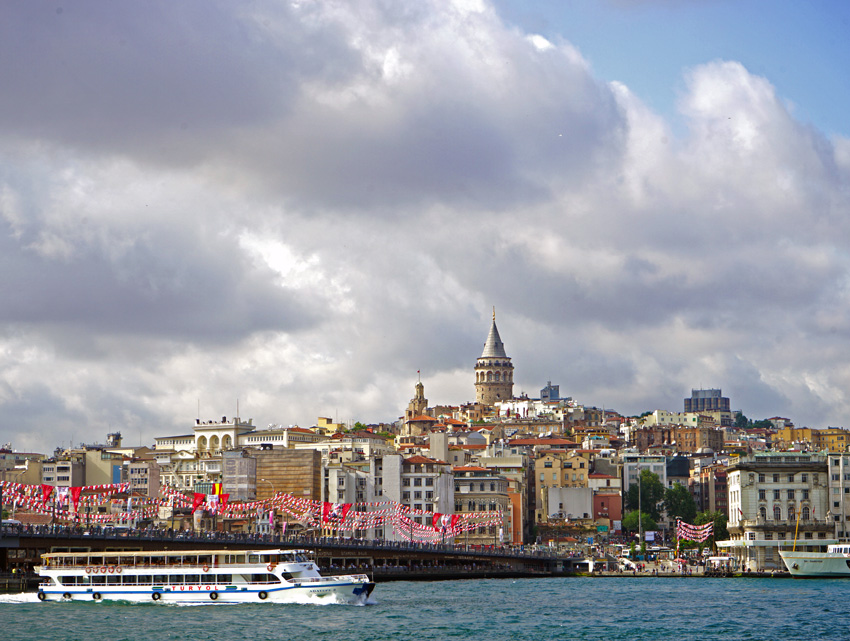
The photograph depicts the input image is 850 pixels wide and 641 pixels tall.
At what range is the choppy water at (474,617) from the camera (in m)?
64.3

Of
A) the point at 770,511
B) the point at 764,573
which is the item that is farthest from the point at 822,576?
the point at 770,511

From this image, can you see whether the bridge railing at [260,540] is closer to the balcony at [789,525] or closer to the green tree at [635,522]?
the balcony at [789,525]

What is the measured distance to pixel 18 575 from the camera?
298 feet

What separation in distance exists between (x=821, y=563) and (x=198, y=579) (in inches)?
2085

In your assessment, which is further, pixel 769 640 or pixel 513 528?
pixel 513 528

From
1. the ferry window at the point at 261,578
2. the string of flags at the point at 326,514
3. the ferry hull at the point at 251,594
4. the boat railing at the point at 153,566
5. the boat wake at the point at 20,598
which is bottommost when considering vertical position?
the boat wake at the point at 20,598

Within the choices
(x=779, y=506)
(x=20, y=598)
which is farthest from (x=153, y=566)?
(x=779, y=506)

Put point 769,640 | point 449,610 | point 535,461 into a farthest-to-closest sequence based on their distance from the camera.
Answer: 1. point 535,461
2. point 449,610
3. point 769,640

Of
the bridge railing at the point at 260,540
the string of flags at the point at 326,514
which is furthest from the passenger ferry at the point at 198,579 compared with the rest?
the string of flags at the point at 326,514

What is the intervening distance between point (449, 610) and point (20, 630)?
2305 centimetres

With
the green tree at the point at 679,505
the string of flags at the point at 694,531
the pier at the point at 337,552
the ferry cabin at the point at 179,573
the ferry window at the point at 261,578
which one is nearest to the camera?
the ferry cabin at the point at 179,573

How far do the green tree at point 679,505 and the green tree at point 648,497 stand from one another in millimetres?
1310

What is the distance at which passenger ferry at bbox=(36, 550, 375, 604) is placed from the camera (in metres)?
78.2

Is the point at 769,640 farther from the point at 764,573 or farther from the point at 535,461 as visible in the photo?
the point at 535,461
